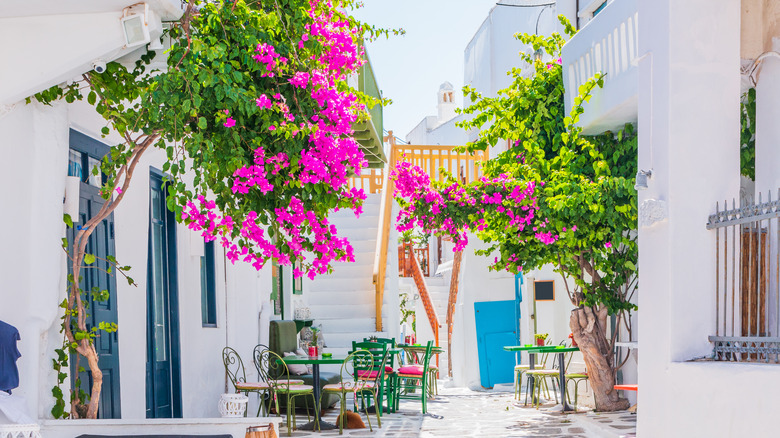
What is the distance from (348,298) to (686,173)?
35.2 feet

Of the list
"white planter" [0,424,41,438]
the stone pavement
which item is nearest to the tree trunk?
the stone pavement

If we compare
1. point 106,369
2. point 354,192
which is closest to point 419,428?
point 106,369

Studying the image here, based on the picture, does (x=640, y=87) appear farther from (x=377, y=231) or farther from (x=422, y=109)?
(x=422, y=109)

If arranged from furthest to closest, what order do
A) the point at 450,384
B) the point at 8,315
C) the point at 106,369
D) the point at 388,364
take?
the point at 450,384
the point at 388,364
the point at 106,369
the point at 8,315

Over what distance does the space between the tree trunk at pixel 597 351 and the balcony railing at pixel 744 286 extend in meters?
5.63

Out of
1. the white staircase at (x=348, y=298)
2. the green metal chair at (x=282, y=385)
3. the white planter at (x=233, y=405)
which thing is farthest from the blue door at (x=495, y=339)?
the white planter at (x=233, y=405)

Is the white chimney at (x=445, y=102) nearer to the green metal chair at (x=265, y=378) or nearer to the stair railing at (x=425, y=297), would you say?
the stair railing at (x=425, y=297)

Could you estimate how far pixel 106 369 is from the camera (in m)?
6.98

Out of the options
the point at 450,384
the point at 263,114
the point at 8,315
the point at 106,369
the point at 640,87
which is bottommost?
the point at 450,384

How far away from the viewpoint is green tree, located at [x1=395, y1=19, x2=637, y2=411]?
1038 cm

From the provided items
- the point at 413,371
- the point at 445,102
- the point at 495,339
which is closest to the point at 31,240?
the point at 413,371

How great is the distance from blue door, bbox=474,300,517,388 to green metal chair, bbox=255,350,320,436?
6.77 meters

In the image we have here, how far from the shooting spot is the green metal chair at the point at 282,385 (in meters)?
10.0

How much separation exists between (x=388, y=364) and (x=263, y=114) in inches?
332
